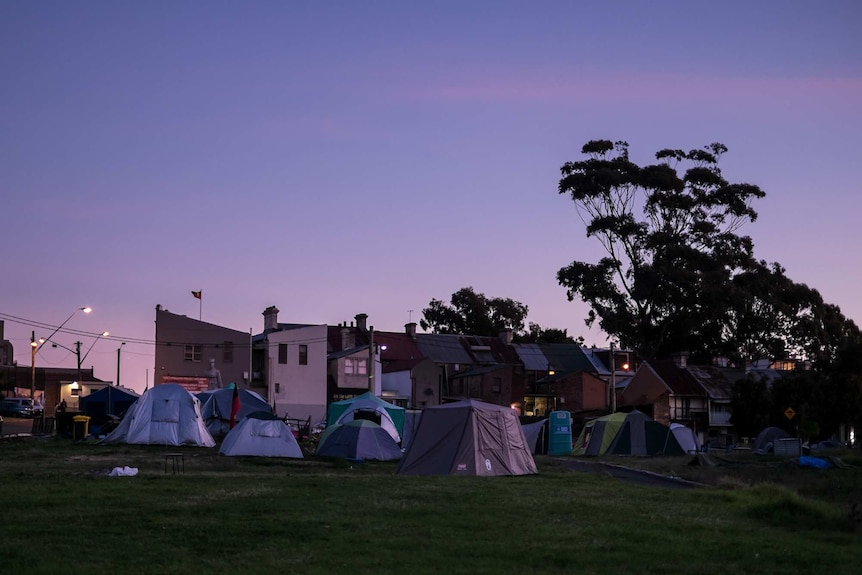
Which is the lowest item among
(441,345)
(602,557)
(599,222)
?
(602,557)

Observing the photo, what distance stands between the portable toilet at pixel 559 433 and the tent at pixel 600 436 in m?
0.73

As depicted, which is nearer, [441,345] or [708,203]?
[708,203]

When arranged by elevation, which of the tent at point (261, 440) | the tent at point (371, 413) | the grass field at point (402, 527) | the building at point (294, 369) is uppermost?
the building at point (294, 369)

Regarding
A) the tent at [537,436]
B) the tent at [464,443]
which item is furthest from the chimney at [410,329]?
the tent at [464,443]

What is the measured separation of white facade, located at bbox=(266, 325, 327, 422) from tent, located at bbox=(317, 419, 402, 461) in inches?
1442

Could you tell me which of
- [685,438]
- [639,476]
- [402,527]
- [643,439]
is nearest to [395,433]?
[643,439]

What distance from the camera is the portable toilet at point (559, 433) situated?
189 feet

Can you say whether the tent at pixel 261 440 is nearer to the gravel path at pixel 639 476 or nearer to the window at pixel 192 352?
the gravel path at pixel 639 476

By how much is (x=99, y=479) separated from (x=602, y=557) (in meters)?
13.4

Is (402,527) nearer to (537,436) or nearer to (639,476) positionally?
(639,476)

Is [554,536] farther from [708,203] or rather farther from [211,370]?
[708,203]

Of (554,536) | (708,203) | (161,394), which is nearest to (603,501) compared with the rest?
(554,536)

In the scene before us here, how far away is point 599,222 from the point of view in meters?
78.1

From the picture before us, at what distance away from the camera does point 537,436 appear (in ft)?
189
